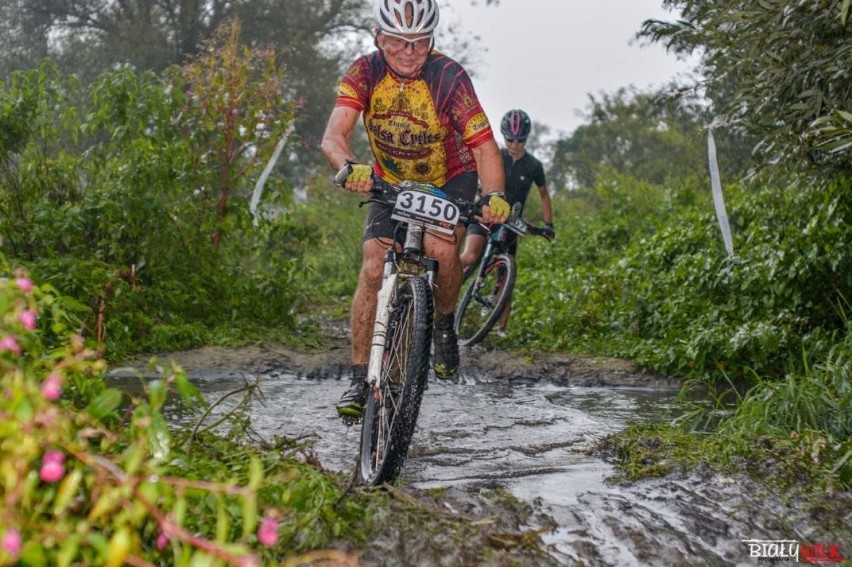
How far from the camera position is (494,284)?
29.0 ft

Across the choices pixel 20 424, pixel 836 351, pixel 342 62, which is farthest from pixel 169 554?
pixel 342 62

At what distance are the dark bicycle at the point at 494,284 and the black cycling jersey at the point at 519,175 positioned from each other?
0.64 ft

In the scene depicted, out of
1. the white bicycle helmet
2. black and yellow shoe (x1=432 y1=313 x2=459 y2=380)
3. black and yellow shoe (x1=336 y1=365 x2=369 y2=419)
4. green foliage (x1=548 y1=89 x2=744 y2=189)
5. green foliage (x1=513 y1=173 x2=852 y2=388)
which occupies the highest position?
green foliage (x1=548 y1=89 x2=744 y2=189)

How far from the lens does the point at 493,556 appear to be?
2738mm

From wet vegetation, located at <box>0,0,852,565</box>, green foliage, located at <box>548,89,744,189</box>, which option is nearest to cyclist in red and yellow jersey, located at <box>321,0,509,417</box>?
wet vegetation, located at <box>0,0,852,565</box>

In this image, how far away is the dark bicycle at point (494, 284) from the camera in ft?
27.5

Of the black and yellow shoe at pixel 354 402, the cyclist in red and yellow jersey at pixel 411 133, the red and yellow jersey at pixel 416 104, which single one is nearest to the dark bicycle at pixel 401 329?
the cyclist in red and yellow jersey at pixel 411 133

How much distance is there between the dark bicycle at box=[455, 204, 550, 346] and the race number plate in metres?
4.05

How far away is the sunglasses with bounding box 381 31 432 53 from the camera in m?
4.77

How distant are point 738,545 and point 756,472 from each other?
0.78 m

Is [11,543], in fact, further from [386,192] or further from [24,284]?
[386,192]

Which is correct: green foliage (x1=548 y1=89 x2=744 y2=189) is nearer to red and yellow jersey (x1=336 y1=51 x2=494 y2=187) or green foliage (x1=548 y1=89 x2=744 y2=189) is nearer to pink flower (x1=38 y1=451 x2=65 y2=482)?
red and yellow jersey (x1=336 y1=51 x2=494 y2=187)

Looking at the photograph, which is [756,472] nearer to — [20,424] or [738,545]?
[738,545]

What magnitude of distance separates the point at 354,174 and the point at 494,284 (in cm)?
485
